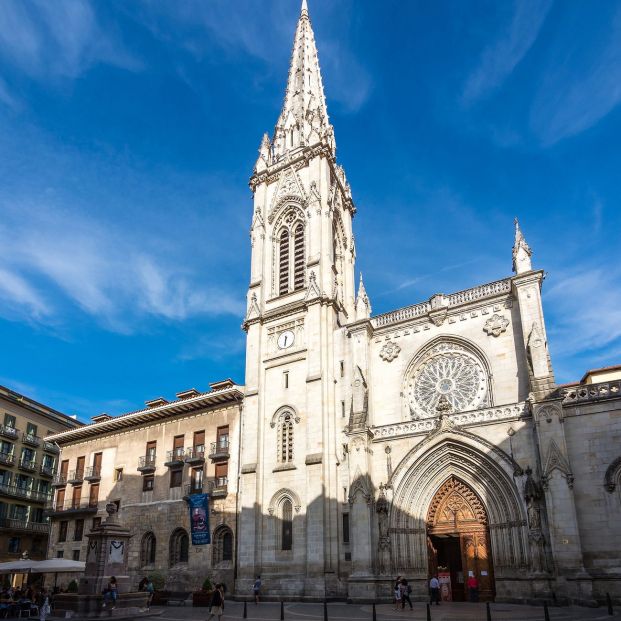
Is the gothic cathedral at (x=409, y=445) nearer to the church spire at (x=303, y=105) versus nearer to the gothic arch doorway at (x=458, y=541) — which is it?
the gothic arch doorway at (x=458, y=541)

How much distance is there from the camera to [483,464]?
25.3m

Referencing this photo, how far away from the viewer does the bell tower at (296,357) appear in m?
28.5

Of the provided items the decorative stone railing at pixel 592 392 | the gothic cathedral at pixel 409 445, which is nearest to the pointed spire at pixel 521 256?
the gothic cathedral at pixel 409 445

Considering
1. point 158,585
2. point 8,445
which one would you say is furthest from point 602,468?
point 8,445

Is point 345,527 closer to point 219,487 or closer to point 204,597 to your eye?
point 204,597

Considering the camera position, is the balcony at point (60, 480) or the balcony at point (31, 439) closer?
the balcony at point (60, 480)

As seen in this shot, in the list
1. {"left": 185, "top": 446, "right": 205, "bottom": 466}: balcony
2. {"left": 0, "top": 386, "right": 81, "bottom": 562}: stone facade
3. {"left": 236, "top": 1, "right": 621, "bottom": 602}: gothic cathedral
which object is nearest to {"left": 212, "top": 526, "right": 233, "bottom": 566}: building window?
{"left": 236, "top": 1, "right": 621, "bottom": 602}: gothic cathedral

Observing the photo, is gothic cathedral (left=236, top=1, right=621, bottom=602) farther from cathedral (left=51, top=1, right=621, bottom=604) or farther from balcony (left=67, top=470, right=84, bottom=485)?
balcony (left=67, top=470, right=84, bottom=485)

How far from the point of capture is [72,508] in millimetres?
38875

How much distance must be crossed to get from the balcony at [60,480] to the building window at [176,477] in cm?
1073

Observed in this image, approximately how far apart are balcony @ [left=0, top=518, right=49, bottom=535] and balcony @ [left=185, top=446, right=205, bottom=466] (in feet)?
57.6

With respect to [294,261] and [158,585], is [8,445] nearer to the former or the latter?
[158,585]

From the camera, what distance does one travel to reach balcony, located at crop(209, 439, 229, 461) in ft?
109

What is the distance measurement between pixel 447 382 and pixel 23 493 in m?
34.6
